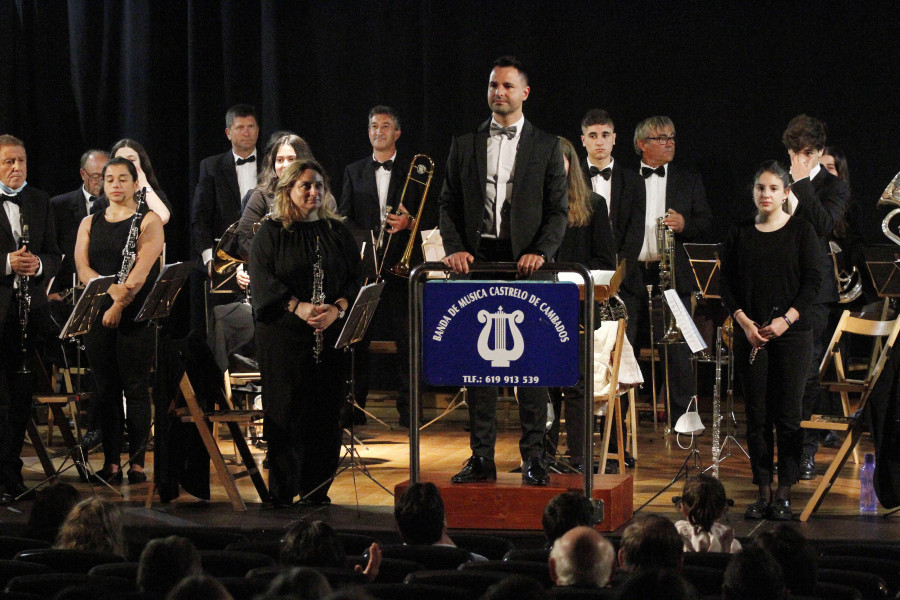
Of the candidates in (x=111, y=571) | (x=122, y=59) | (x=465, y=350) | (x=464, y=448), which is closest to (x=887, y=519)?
(x=465, y=350)

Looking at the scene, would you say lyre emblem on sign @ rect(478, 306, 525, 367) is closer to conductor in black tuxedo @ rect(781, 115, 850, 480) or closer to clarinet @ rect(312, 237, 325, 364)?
clarinet @ rect(312, 237, 325, 364)

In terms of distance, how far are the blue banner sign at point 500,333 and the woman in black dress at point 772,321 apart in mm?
1177

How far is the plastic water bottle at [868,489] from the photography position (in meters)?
5.49

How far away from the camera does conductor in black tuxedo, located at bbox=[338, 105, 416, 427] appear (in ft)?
25.9

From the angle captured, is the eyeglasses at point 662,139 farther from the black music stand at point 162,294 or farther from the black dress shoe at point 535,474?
the black dress shoe at point 535,474

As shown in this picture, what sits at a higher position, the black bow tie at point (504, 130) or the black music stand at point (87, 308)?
the black bow tie at point (504, 130)

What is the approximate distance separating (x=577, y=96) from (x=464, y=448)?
9.31 feet

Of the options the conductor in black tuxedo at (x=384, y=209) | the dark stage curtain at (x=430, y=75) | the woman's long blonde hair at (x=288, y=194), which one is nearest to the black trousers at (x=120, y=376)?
the woman's long blonde hair at (x=288, y=194)

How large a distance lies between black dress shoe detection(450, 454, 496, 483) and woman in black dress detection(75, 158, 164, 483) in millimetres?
1931

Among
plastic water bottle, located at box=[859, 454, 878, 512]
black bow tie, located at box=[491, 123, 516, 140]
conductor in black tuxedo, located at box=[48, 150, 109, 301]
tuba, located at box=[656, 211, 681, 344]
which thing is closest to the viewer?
black bow tie, located at box=[491, 123, 516, 140]

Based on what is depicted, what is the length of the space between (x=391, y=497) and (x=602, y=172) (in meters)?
Answer: 2.46

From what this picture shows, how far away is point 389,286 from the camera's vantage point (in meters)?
8.08

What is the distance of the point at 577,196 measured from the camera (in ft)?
19.6

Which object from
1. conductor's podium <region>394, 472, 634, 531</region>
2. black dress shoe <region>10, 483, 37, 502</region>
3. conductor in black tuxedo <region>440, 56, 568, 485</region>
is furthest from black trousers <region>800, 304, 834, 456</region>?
black dress shoe <region>10, 483, 37, 502</region>
